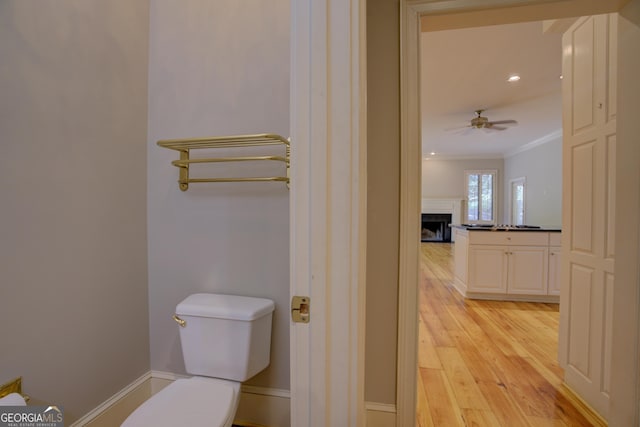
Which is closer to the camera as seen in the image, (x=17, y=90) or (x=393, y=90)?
(x=17, y=90)

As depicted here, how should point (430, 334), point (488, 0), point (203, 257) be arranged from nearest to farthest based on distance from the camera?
point (488, 0)
point (203, 257)
point (430, 334)

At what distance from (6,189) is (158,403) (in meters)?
1.04

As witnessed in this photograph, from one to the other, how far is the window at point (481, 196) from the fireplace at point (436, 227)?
2.33 ft

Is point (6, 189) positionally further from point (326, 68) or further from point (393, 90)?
point (393, 90)

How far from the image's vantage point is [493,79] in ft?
11.5

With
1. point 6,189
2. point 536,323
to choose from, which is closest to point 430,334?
point 536,323

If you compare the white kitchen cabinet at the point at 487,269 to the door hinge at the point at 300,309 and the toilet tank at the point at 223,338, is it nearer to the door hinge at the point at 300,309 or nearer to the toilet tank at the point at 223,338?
the toilet tank at the point at 223,338

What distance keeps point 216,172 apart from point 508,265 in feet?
12.1

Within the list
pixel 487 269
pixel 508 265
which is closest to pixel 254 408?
pixel 487 269

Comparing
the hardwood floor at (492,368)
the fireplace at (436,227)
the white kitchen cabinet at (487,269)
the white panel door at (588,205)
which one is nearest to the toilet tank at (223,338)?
the hardwood floor at (492,368)

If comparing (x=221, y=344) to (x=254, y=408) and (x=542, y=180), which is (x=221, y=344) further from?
(x=542, y=180)

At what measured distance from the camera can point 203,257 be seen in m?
1.63

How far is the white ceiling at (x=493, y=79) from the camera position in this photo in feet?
8.60

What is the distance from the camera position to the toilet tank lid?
1.34 metres
